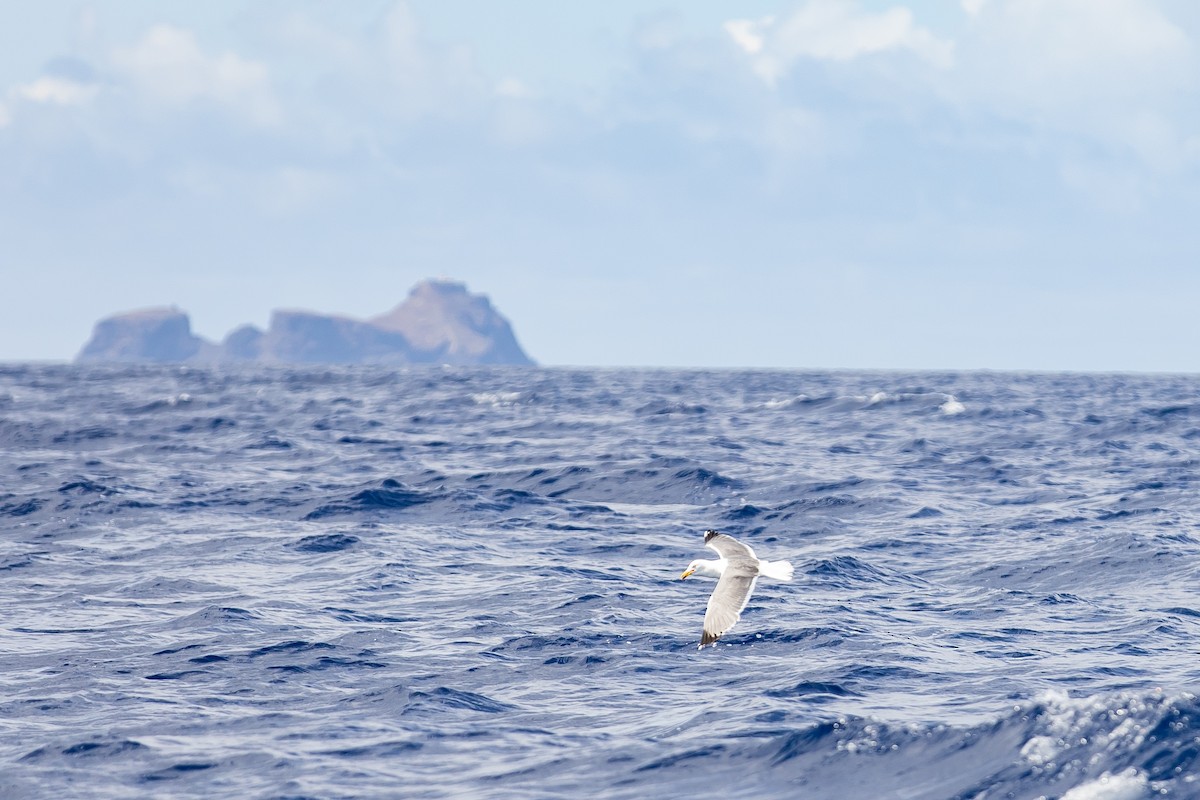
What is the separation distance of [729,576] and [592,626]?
242 cm

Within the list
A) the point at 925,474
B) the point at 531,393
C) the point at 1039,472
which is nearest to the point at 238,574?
the point at 925,474

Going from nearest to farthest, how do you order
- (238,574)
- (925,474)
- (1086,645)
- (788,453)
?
(1086,645) < (238,574) < (925,474) < (788,453)

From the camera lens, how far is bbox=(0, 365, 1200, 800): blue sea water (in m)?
11.7

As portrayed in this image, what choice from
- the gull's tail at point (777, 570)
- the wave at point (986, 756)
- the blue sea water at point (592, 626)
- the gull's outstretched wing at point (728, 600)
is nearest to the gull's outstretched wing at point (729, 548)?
the gull's outstretched wing at point (728, 600)

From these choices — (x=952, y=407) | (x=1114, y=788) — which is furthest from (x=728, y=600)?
(x=952, y=407)

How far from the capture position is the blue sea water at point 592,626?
11.7m

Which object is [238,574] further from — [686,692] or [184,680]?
[686,692]

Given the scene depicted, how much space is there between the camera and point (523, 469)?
31469 millimetres

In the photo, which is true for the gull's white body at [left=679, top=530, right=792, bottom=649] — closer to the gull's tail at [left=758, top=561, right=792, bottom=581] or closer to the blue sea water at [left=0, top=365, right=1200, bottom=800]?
the gull's tail at [left=758, top=561, right=792, bottom=581]

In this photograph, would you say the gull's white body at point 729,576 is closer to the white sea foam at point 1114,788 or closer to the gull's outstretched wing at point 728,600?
the gull's outstretched wing at point 728,600

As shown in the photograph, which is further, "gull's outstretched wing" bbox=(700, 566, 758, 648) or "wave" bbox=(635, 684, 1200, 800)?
"gull's outstretched wing" bbox=(700, 566, 758, 648)

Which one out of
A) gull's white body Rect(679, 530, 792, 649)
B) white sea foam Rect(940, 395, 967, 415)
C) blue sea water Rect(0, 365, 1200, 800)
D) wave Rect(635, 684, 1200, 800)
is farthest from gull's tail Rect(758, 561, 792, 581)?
white sea foam Rect(940, 395, 967, 415)

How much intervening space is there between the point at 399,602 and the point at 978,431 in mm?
28530

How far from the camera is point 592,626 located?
54.1 feet
